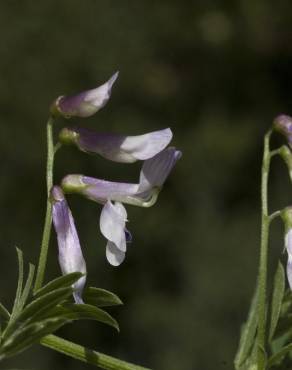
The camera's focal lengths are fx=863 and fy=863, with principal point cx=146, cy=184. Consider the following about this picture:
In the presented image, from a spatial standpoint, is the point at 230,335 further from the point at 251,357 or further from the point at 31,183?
the point at 251,357

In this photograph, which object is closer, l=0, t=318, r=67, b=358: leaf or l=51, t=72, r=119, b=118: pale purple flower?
l=0, t=318, r=67, b=358: leaf

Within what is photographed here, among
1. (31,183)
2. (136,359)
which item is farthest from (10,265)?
(136,359)

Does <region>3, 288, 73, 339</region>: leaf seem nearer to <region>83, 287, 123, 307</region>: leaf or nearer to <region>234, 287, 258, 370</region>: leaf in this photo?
<region>83, 287, 123, 307</region>: leaf

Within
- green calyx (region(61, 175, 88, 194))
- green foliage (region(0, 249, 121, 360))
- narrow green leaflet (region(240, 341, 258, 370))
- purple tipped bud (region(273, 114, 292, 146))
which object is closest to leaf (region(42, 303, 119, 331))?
green foliage (region(0, 249, 121, 360))

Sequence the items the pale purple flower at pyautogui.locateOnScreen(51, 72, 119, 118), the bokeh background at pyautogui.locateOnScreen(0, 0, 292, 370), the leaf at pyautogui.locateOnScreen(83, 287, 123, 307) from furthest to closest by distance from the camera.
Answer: the bokeh background at pyautogui.locateOnScreen(0, 0, 292, 370)
the pale purple flower at pyautogui.locateOnScreen(51, 72, 119, 118)
the leaf at pyautogui.locateOnScreen(83, 287, 123, 307)

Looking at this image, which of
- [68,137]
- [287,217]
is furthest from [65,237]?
[287,217]

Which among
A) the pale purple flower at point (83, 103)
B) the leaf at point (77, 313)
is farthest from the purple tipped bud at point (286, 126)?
the leaf at point (77, 313)
